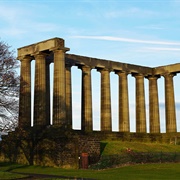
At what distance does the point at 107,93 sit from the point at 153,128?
49.2ft

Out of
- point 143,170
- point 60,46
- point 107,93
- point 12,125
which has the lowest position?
point 143,170

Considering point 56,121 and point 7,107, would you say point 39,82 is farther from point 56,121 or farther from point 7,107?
point 7,107

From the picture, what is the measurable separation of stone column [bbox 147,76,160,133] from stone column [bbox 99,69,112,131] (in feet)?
42.9

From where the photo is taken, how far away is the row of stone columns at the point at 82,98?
65.5 m

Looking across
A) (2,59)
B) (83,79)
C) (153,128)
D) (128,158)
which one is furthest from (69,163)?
(153,128)

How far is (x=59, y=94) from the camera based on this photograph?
6506 centimetres

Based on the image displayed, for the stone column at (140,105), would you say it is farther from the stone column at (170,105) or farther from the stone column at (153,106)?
the stone column at (170,105)

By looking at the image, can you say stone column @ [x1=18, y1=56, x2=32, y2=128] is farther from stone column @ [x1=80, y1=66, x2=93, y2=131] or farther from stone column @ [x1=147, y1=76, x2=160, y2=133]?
stone column @ [x1=147, y1=76, x2=160, y2=133]

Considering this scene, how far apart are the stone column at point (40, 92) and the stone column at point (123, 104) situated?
65.8ft

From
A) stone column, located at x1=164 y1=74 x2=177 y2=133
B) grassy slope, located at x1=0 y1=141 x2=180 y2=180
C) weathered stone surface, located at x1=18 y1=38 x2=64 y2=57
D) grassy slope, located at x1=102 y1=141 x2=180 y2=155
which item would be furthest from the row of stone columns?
grassy slope, located at x1=102 y1=141 x2=180 y2=155

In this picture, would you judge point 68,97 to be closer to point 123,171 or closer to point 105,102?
point 105,102

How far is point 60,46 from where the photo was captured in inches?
2601

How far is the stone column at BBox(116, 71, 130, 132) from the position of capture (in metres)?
84.9

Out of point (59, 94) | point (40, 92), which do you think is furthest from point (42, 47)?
point (59, 94)
